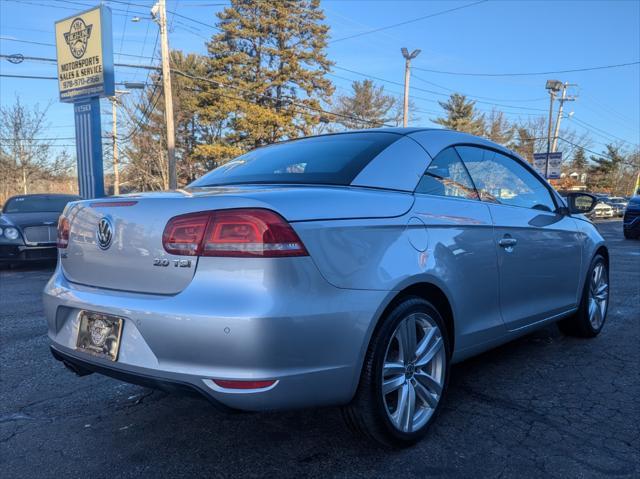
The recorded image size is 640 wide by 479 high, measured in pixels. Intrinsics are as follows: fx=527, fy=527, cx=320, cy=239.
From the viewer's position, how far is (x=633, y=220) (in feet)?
50.9

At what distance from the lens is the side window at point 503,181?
332 centimetres

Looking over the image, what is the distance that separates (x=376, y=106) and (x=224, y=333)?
46.1 m

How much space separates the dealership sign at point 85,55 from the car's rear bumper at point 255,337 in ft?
49.1

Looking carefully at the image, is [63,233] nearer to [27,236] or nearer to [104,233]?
[104,233]

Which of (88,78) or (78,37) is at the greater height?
(78,37)

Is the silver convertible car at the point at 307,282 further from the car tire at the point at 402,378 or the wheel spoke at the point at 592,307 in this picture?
the wheel spoke at the point at 592,307

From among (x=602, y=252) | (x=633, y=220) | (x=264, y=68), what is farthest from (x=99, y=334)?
(x=264, y=68)

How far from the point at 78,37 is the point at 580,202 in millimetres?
16096

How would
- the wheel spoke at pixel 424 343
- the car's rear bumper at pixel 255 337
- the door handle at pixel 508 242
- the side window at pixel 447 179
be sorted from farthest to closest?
the door handle at pixel 508 242
the side window at pixel 447 179
the wheel spoke at pixel 424 343
the car's rear bumper at pixel 255 337

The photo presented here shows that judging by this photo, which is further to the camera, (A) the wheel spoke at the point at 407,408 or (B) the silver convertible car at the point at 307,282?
(A) the wheel spoke at the point at 407,408

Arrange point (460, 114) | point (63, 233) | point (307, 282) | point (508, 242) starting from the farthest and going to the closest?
point (460, 114) < point (508, 242) < point (63, 233) < point (307, 282)

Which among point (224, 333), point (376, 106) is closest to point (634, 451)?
point (224, 333)

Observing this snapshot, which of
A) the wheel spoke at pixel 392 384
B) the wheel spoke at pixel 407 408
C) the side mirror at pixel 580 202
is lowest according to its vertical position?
the wheel spoke at pixel 407 408

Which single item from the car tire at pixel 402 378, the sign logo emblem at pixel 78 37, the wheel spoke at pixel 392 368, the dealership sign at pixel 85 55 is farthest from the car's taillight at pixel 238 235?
the sign logo emblem at pixel 78 37
